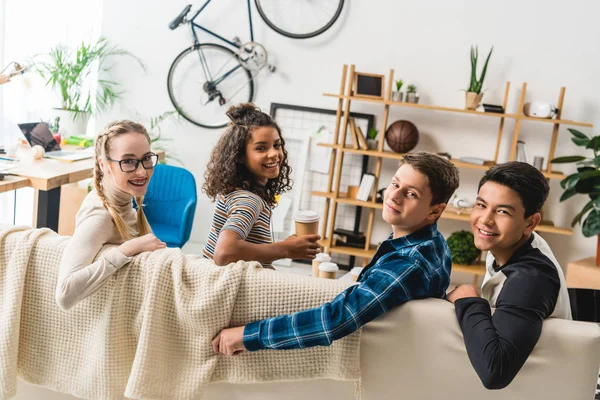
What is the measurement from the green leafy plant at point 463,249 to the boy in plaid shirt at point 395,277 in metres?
2.87

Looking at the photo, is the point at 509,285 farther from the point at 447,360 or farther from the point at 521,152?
the point at 521,152

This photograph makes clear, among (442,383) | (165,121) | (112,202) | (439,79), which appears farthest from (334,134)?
(442,383)

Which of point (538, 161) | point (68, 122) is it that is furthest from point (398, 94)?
point (68, 122)

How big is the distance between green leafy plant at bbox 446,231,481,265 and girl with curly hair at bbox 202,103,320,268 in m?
2.49

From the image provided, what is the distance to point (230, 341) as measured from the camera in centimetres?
154

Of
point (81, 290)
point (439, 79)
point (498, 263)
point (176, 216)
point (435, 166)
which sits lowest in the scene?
point (176, 216)

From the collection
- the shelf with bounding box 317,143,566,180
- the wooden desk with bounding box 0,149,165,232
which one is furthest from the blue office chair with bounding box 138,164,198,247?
the shelf with bounding box 317,143,566,180

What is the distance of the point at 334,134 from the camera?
466cm

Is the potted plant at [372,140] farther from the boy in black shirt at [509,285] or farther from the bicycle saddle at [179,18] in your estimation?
the boy in black shirt at [509,285]

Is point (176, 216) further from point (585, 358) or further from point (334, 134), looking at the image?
point (585, 358)

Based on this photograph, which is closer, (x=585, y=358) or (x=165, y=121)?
(x=585, y=358)

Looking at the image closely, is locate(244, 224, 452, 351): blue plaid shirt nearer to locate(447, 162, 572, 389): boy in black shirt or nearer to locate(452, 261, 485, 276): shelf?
locate(447, 162, 572, 389): boy in black shirt

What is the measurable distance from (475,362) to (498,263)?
39 cm

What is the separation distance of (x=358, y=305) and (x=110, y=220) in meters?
0.71
